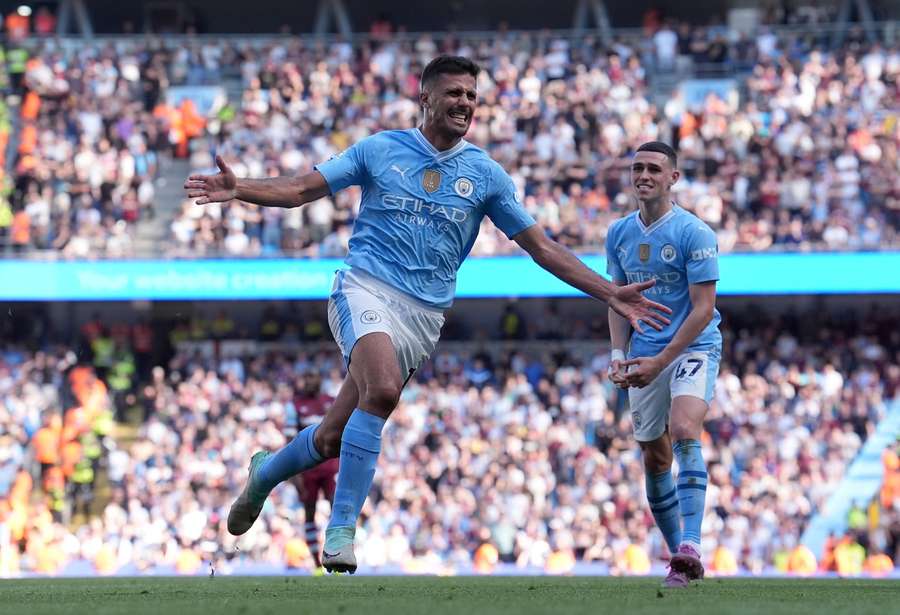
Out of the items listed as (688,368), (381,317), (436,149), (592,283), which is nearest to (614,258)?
(688,368)

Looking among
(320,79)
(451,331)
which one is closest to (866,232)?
(451,331)

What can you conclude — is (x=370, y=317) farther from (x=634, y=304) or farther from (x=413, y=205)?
(x=634, y=304)

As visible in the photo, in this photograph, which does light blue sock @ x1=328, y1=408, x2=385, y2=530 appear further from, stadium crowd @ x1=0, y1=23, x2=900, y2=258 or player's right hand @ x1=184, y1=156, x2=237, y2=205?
stadium crowd @ x1=0, y1=23, x2=900, y2=258

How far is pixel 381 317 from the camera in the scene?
25.6 feet

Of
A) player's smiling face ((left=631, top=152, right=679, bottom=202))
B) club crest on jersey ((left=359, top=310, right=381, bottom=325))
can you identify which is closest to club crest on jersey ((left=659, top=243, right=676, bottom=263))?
player's smiling face ((left=631, top=152, right=679, bottom=202))

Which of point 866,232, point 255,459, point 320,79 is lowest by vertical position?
point 255,459

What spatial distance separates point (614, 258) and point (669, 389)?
0.90m

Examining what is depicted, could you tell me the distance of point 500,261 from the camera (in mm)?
25281

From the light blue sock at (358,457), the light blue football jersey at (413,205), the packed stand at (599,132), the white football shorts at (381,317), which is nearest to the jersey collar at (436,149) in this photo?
the light blue football jersey at (413,205)

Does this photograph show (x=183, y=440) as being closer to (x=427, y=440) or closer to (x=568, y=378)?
(x=427, y=440)

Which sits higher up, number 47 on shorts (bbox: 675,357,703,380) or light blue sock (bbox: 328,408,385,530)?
number 47 on shorts (bbox: 675,357,703,380)

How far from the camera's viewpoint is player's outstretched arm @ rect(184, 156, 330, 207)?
7.18m

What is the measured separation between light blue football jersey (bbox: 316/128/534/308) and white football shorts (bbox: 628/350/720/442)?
1.74 metres

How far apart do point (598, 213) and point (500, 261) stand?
1784 millimetres
